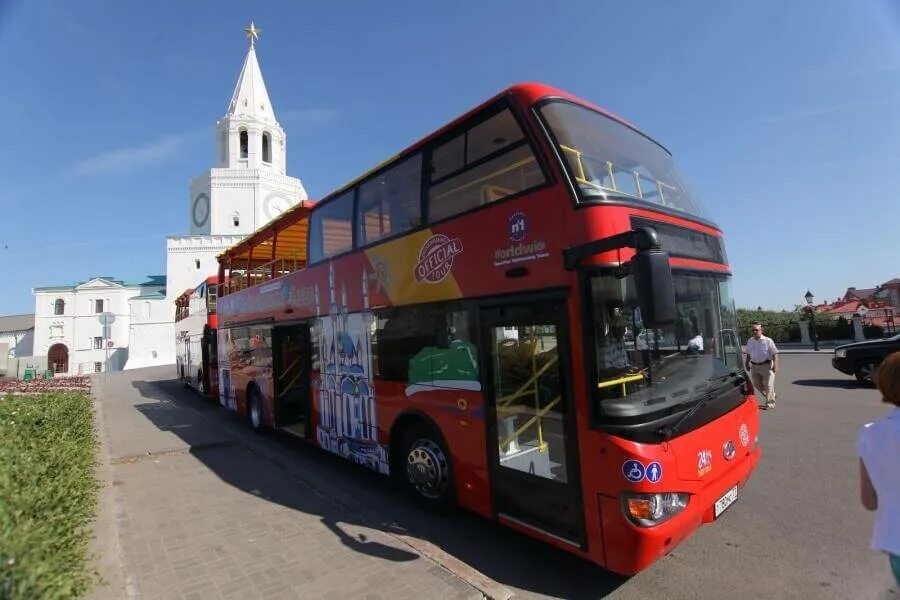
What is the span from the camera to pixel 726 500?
394 cm

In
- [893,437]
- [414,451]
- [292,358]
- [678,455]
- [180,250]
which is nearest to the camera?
[893,437]

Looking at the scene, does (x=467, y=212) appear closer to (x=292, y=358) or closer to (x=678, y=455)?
(x=678, y=455)

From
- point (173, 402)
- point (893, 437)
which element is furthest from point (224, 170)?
point (893, 437)

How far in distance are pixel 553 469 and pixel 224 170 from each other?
59226mm

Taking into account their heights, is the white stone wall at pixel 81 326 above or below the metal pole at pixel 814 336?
above

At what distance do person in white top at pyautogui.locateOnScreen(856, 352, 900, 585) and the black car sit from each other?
516 inches

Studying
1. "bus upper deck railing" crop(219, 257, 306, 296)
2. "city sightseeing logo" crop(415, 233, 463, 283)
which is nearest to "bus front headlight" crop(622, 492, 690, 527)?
"city sightseeing logo" crop(415, 233, 463, 283)

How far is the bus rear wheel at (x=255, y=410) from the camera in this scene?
33.0 feet

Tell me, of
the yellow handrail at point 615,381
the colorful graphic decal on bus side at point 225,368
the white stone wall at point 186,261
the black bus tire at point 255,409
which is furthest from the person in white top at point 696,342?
the white stone wall at point 186,261

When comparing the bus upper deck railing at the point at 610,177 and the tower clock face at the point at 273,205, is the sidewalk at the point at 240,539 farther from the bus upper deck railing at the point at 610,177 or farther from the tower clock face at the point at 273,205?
the tower clock face at the point at 273,205

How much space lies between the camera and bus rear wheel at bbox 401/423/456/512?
504cm

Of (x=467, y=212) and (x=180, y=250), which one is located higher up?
(x=180, y=250)

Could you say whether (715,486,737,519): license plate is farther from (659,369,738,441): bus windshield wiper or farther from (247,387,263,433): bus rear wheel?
(247,387,263,433): bus rear wheel

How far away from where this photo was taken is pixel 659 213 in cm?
405
